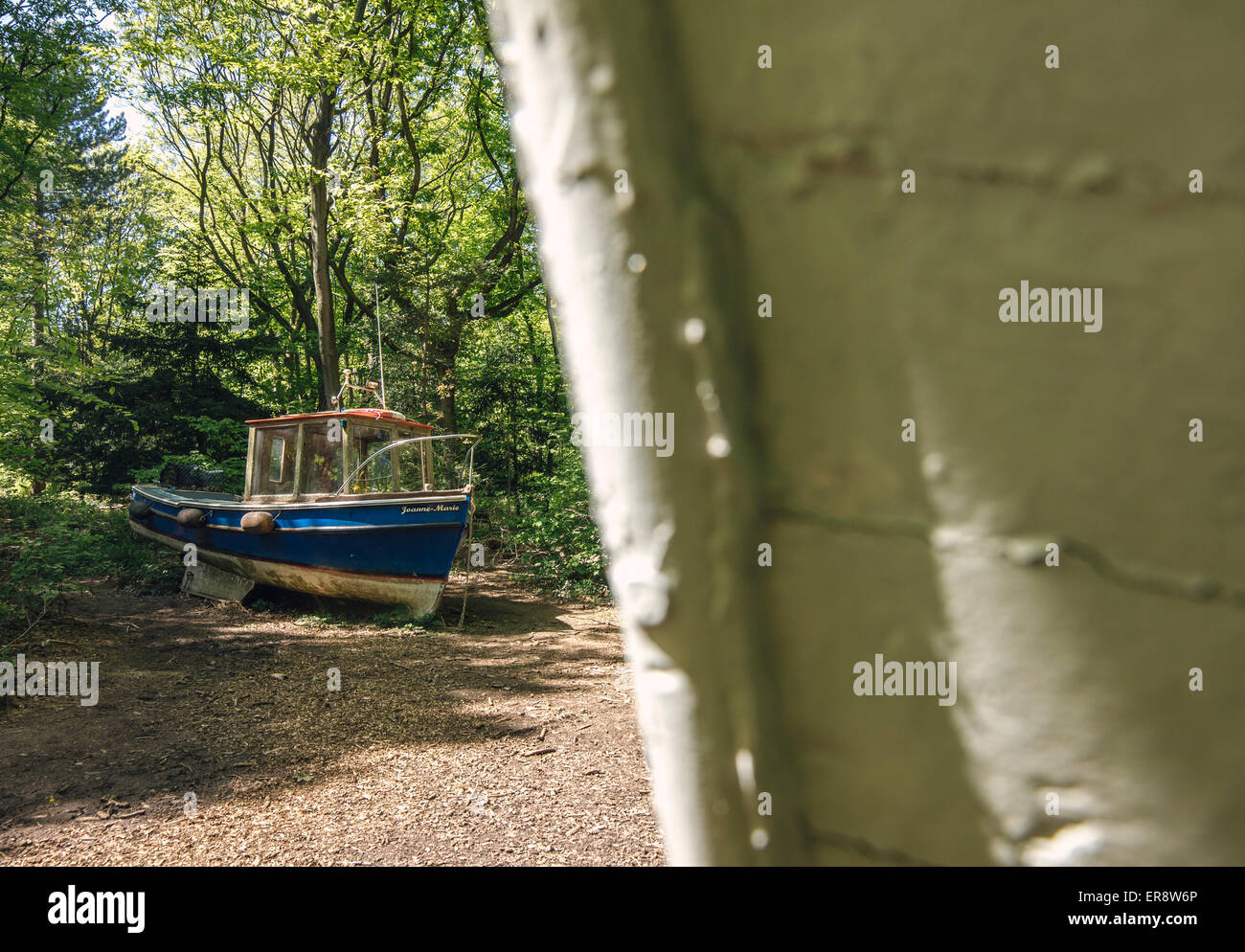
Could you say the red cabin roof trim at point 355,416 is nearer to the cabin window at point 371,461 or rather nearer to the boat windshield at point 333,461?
the boat windshield at point 333,461

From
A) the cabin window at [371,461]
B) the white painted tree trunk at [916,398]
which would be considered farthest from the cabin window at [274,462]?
the white painted tree trunk at [916,398]

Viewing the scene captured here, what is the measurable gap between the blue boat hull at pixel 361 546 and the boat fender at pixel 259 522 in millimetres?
51

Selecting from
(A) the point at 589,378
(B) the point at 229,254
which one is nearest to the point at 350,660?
(A) the point at 589,378

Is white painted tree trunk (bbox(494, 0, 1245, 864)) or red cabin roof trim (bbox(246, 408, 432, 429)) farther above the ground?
red cabin roof trim (bbox(246, 408, 432, 429))

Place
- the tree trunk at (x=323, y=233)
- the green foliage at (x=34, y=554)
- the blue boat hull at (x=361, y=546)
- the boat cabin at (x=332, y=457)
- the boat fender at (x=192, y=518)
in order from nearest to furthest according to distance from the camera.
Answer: the green foliage at (x=34, y=554)
the blue boat hull at (x=361, y=546)
the boat cabin at (x=332, y=457)
the boat fender at (x=192, y=518)
the tree trunk at (x=323, y=233)

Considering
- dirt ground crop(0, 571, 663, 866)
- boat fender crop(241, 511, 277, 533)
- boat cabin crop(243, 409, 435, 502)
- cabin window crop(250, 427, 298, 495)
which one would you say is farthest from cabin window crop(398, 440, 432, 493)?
dirt ground crop(0, 571, 663, 866)

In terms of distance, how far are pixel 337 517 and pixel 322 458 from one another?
1052 millimetres

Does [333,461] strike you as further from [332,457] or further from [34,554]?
[34,554]

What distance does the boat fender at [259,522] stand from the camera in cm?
1053

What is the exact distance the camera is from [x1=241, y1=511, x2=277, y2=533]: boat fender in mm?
10531

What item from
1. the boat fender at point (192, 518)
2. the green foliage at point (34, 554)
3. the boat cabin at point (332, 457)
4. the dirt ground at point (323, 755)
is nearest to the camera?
the dirt ground at point (323, 755)

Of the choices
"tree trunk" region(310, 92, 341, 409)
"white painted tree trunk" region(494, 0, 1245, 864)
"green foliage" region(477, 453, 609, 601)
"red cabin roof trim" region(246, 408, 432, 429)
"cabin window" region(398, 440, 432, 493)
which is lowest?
"green foliage" region(477, 453, 609, 601)

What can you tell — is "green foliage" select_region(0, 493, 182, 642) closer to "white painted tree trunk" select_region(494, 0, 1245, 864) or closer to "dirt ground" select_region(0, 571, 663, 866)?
"dirt ground" select_region(0, 571, 663, 866)
